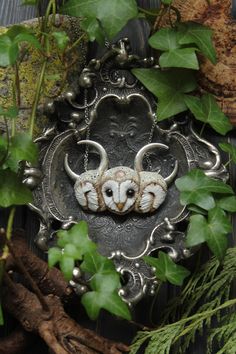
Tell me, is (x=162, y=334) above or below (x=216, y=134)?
below

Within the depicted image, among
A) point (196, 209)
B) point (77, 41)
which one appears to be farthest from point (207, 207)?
point (77, 41)

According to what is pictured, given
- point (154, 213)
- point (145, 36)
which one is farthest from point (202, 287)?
point (145, 36)

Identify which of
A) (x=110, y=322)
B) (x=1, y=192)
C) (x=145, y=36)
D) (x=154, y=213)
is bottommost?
(x=110, y=322)

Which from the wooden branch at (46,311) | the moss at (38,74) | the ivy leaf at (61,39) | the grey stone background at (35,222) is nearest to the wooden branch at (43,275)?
the wooden branch at (46,311)

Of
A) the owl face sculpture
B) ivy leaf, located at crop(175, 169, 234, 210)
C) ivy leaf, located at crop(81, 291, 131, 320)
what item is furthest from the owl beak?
ivy leaf, located at crop(81, 291, 131, 320)

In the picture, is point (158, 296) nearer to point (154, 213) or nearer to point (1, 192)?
point (154, 213)

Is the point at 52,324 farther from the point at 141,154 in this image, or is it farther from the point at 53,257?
the point at 141,154

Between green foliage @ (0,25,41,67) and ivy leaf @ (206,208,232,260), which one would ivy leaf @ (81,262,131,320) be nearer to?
ivy leaf @ (206,208,232,260)

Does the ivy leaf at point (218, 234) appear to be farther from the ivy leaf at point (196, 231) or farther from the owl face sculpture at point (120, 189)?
the owl face sculpture at point (120, 189)
